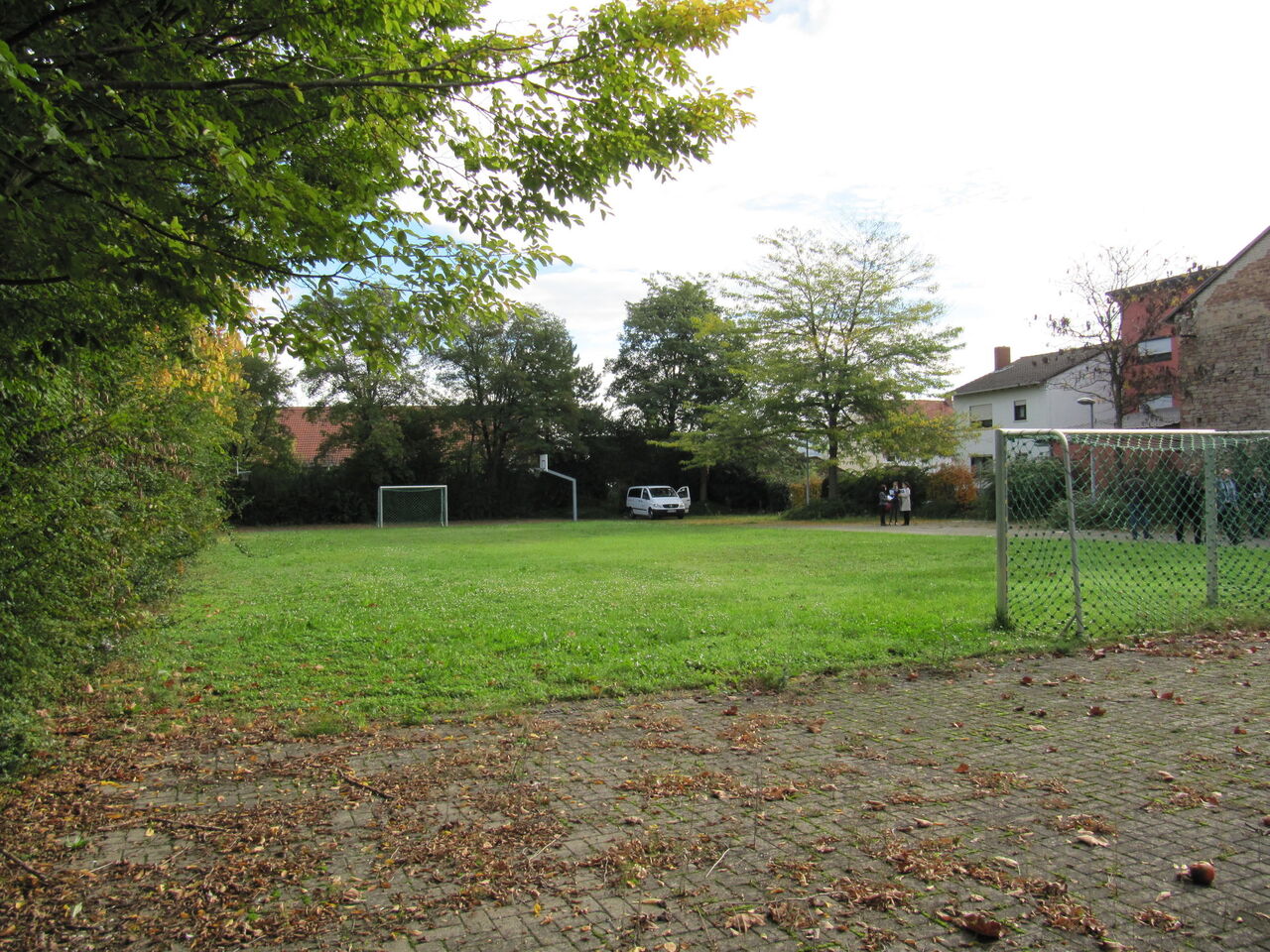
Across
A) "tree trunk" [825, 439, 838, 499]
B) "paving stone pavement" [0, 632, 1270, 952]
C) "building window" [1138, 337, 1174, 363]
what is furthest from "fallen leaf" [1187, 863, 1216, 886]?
"building window" [1138, 337, 1174, 363]

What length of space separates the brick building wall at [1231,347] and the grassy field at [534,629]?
1741cm

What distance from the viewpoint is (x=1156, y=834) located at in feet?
11.2

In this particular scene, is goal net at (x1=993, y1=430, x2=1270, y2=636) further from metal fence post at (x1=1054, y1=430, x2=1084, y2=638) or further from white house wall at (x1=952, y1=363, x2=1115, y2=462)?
white house wall at (x1=952, y1=363, x2=1115, y2=462)

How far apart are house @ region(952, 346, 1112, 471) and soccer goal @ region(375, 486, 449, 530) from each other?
24774 mm

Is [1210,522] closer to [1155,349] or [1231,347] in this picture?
[1231,347]

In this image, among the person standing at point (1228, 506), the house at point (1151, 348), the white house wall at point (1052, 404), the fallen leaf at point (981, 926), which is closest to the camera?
the fallen leaf at point (981, 926)

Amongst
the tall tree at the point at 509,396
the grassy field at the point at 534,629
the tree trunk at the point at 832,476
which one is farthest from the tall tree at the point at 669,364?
the grassy field at the point at 534,629

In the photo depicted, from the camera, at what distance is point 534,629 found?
844 centimetres

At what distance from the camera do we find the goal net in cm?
827

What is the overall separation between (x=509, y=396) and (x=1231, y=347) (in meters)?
31.8

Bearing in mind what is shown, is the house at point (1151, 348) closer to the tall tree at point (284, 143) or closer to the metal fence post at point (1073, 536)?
the metal fence post at point (1073, 536)

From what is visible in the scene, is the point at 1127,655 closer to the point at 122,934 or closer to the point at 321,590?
the point at 122,934

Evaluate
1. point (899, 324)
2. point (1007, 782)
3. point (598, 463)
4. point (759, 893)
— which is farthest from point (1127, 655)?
point (598, 463)

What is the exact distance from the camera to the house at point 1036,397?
125 feet
